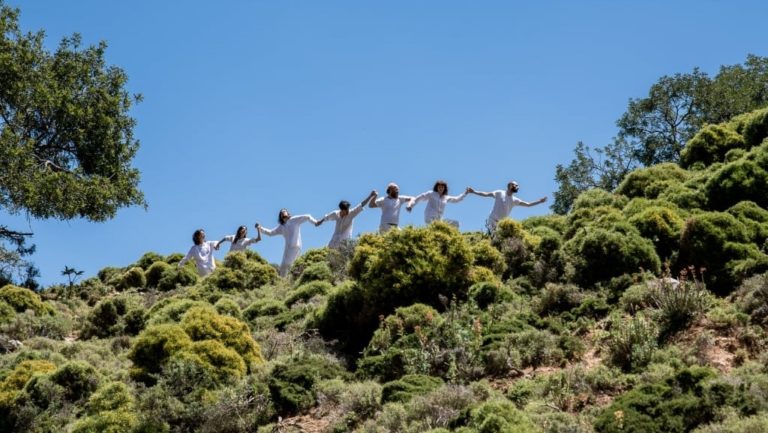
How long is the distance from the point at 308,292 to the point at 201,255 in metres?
7.10

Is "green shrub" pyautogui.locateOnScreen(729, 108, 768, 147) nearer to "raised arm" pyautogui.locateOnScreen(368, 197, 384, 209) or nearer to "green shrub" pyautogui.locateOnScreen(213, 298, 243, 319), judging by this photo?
"raised arm" pyautogui.locateOnScreen(368, 197, 384, 209)

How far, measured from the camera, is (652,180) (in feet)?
63.5

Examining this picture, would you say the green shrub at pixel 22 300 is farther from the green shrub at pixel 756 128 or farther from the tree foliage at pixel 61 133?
the green shrub at pixel 756 128

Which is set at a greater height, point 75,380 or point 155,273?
point 155,273

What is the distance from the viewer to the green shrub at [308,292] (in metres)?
17.5

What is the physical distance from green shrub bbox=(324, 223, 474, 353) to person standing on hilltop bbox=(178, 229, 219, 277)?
30.7 ft

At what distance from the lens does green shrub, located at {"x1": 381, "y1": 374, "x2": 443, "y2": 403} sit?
Answer: 10.6 m

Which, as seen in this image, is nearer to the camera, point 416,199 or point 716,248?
point 716,248

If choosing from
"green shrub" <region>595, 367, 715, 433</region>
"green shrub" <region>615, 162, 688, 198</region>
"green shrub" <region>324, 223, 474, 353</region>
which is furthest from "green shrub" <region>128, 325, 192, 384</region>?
"green shrub" <region>615, 162, 688, 198</region>

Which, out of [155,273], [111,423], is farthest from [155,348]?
[155,273]

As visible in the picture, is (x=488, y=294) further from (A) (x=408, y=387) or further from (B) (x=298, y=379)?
(A) (x=408, y=387)

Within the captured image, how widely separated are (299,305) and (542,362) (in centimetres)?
627

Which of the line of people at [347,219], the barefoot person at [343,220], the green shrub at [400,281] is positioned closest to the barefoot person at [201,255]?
the line of people at [347,219]

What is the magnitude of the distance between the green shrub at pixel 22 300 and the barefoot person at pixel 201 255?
4292 millimetres
